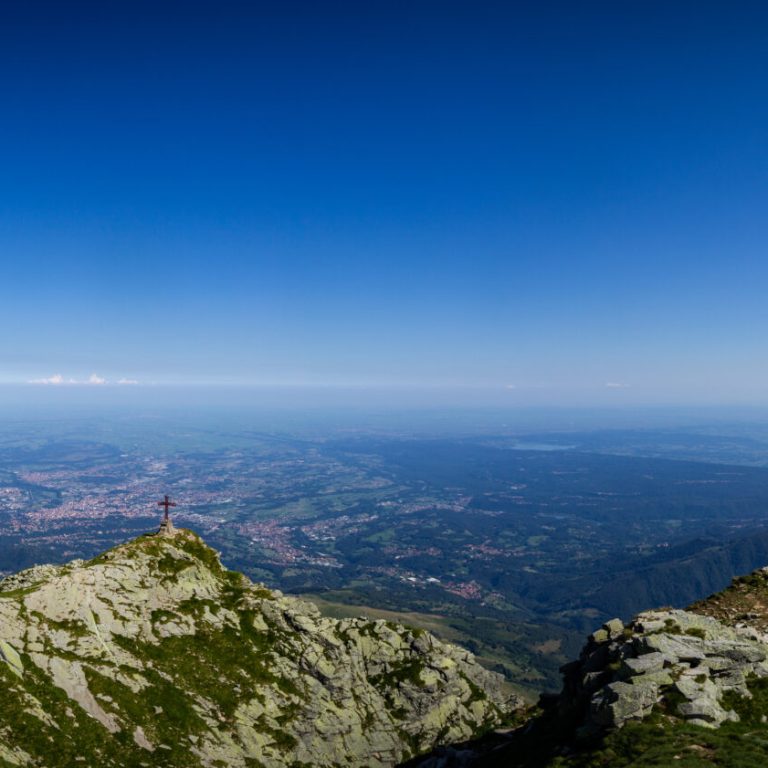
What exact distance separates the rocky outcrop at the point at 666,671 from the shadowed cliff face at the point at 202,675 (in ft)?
108

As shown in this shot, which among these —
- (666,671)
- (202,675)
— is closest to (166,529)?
(202,675)

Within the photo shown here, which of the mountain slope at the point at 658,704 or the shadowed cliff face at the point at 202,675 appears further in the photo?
the shadowed cliff face at the point at 202,675

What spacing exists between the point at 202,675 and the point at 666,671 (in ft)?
153

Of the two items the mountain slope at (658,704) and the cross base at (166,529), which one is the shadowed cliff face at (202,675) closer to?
the cross base at (166,529)

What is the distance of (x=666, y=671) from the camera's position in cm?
3100

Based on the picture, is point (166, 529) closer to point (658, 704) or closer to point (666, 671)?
point (666, 671)

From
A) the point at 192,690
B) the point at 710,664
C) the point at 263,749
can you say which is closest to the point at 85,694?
the point at 192,690

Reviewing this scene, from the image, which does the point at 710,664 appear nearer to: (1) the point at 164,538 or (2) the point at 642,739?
(2) the point at 642,739

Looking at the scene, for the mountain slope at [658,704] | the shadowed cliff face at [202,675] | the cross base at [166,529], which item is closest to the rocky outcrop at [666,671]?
the mountain slope at [658,704]

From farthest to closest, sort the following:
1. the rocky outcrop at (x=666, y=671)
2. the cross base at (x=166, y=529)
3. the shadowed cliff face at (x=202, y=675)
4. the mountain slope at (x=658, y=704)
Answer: the cross base at (x=166, y=529) → the shadowed cliff face at (x=202, y=675) → the rocky outcrop at (x=666, y=671) → the mountain slope at (x=658, y=704)

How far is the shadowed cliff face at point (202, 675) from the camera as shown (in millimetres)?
45781

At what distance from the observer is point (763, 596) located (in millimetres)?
46875

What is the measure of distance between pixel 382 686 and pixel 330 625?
10.3 metres

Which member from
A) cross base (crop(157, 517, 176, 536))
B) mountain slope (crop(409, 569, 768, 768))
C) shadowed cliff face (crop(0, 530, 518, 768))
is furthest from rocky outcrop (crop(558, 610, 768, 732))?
cross base (crop(157, 517, 176, 536))
